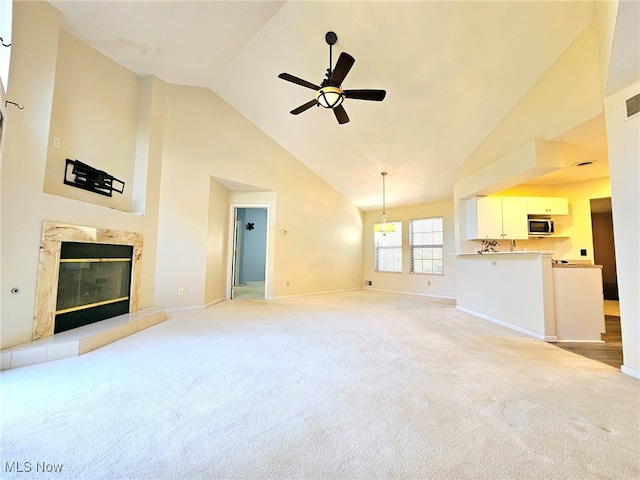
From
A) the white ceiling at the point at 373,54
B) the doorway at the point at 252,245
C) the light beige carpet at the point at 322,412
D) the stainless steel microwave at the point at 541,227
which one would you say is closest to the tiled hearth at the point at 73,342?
the light beige carpet at the point at 322,412

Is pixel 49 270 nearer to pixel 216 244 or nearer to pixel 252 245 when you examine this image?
pixel 216 244

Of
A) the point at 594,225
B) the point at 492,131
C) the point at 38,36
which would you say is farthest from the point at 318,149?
the point at 594,225

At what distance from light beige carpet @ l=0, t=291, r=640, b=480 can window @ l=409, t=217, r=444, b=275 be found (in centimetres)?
430

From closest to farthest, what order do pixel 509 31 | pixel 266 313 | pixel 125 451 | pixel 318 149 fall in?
pixel 125 451 → pixel 509 31 → pixel 266 313 → pixel 318 149

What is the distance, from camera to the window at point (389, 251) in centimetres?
775

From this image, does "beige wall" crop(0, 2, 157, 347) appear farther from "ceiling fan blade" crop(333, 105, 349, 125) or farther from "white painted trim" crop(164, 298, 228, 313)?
"ceiling fan blade" crop(333, 105, 349, 125)

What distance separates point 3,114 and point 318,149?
174 inches

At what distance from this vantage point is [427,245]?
7.21 meters

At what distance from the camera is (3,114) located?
2.16 meters

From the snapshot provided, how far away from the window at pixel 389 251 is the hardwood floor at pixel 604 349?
4.67 meters

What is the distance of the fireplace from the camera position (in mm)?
2820

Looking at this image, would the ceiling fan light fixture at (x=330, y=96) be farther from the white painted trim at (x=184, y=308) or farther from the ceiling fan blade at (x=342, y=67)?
the white painted trim at (x=184, y=308)

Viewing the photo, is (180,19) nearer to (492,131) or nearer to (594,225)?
(492,131)

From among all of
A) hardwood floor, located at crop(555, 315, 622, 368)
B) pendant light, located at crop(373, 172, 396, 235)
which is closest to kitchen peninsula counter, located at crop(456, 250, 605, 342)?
hardwood floor, located at crop(555, 315, 622, 368)
